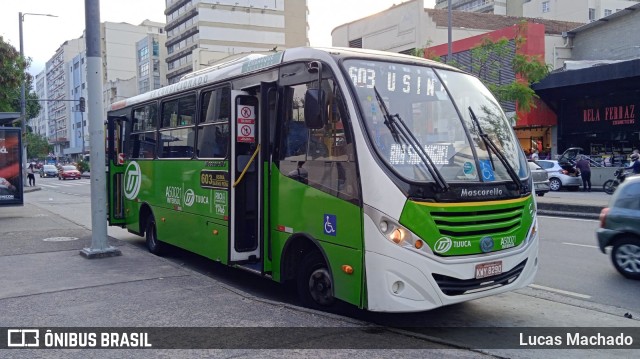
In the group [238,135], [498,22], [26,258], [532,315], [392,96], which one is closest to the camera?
[392,96]

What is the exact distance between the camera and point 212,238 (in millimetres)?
8562

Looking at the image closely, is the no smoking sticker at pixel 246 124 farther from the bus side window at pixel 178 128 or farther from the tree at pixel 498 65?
the tree at pixel 498 65

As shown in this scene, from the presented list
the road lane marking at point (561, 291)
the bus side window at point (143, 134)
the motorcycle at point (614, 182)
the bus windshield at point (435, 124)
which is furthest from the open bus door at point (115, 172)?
the motorcycle at point (614, 182)

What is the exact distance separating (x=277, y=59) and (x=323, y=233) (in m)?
2.34

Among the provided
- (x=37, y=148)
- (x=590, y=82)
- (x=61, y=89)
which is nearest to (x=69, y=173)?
(x=590, y=82)

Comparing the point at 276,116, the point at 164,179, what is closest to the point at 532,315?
the point at 276,116

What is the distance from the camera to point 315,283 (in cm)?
653

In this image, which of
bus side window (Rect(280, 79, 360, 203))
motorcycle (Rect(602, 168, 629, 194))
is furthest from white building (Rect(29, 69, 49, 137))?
bus side window (Rect(280, 79, 360, 203))

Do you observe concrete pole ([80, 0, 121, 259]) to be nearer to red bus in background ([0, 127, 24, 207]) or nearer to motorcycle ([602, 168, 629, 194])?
red bus in background ([0, 127, 24, 207])

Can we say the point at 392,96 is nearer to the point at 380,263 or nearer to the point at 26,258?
the point at 380,263

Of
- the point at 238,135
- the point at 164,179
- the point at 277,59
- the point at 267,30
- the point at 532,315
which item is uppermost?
the point at 267,30

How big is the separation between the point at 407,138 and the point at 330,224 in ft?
4.02

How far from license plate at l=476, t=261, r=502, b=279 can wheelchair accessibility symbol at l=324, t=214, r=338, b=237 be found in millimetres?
1496

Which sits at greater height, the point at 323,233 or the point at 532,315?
the point at 323,233
